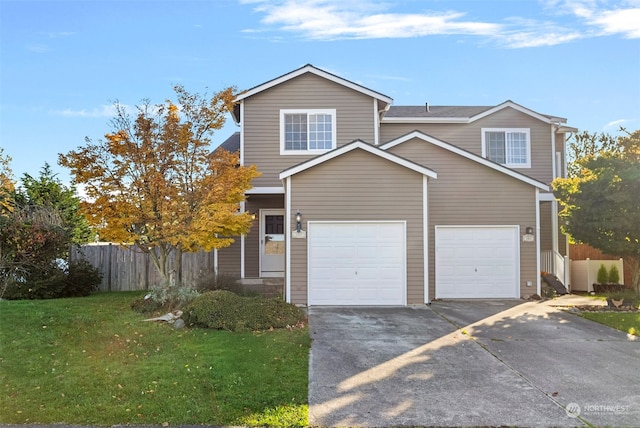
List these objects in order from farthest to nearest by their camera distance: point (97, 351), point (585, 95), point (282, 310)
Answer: point (585, 95), point (282, 310), point (97, 351)

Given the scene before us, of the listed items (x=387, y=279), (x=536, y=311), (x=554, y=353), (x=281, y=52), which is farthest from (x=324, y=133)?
(x=554, y=353)

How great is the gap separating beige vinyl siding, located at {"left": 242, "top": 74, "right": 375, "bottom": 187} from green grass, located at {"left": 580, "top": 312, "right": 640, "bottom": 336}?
800 cm

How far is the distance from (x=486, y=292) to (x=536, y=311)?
1991 mm

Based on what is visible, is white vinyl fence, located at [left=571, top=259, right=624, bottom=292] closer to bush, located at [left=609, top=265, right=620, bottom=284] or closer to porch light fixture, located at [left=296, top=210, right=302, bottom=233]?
bush, located at [left=609, top=265, right=620, bottom=284]

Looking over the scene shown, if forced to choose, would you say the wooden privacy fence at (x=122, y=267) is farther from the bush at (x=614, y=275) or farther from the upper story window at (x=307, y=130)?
the bush at (x=614, y=275)

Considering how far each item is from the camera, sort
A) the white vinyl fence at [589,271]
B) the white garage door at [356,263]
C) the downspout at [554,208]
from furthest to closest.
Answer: the downspout at [554,208] < the white vinyl fence at [589,271] < the white garage door at [356,263]

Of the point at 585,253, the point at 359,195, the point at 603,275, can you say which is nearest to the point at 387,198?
the point at 359,195

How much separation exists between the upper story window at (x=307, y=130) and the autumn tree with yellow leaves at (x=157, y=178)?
4243mm

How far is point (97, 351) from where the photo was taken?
7.50 meters

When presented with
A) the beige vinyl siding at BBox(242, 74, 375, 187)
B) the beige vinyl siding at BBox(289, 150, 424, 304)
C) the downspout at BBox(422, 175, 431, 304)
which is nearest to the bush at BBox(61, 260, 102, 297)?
the beige vinyl siding at BBox(242, 74, 375, 187)

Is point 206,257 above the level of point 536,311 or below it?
above

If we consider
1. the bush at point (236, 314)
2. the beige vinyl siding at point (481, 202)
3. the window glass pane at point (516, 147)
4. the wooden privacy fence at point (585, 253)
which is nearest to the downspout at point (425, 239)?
the beige vinyl siding at point (481, 202)

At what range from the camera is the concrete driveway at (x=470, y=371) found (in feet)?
17.2

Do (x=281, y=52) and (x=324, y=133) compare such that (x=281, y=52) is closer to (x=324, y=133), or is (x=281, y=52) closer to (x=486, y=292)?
(x=324, y=133)
